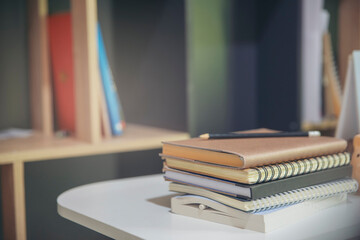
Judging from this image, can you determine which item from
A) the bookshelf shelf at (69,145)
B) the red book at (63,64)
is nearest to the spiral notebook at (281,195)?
the bookshelf shelf at (69,145)

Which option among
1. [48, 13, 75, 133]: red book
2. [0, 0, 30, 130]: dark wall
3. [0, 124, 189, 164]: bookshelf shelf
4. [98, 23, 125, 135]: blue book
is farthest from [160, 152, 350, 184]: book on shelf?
[0, 0, 30, 130]: dark wall

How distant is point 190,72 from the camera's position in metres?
1.82

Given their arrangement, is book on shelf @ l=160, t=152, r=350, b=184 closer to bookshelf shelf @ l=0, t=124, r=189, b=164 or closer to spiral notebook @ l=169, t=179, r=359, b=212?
spiral notebook @ l=169, t=179, r=359, b=212

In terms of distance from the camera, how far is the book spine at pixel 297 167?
0.79 m

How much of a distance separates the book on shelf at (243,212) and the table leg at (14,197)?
0.77m

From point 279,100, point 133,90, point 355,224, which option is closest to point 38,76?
point 133,90

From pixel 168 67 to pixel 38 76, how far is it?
493 mm

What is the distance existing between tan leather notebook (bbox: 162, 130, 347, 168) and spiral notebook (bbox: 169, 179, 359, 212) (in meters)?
0.06

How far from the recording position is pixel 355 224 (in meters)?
0.86

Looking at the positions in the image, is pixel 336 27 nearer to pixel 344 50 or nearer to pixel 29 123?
pixel 344 50

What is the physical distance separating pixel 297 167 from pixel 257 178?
0.11 metres

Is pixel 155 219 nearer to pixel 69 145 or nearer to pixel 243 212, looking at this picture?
pixel 243 212

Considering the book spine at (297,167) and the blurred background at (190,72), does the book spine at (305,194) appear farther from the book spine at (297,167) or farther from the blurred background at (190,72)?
the blurred background at (190,72)

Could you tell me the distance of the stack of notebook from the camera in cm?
79
